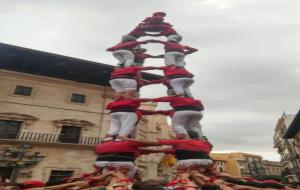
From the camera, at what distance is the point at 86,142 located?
16.5 m

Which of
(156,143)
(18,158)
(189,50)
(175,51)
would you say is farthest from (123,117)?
(18,158)

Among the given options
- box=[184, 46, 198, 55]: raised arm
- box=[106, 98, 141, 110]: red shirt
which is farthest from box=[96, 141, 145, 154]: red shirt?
box=[184, 46, 198, 55]: raised arm

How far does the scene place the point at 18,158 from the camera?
1242 cm

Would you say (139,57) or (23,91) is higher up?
(23,91)

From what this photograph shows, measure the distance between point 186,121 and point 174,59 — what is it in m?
1.84

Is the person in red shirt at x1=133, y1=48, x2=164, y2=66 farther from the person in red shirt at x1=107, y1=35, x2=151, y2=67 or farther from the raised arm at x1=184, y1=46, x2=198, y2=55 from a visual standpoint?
the raised arm at x1=184, y1=46, x2=198, y2=55

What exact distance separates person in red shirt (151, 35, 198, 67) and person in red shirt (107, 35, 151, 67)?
2.26 feet

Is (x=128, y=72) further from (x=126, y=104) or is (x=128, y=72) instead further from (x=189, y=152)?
(x=189, y=152)

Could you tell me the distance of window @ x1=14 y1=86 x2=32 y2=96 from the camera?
16.3 meters

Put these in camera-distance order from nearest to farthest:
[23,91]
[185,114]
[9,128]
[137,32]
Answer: [185,114] → [137,32] → [9,128] → [23,91]

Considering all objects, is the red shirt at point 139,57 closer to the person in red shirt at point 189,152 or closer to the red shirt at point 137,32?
the red shirt at point 137,32

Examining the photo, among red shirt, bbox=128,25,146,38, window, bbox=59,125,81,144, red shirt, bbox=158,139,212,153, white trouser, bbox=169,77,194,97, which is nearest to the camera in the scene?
red shirt, bbox=158,139,212,153

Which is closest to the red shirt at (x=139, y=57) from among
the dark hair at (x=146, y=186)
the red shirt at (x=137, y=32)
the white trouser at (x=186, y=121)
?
the red shirt at (x=137, y=32)

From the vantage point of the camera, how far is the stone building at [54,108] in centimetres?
1499
